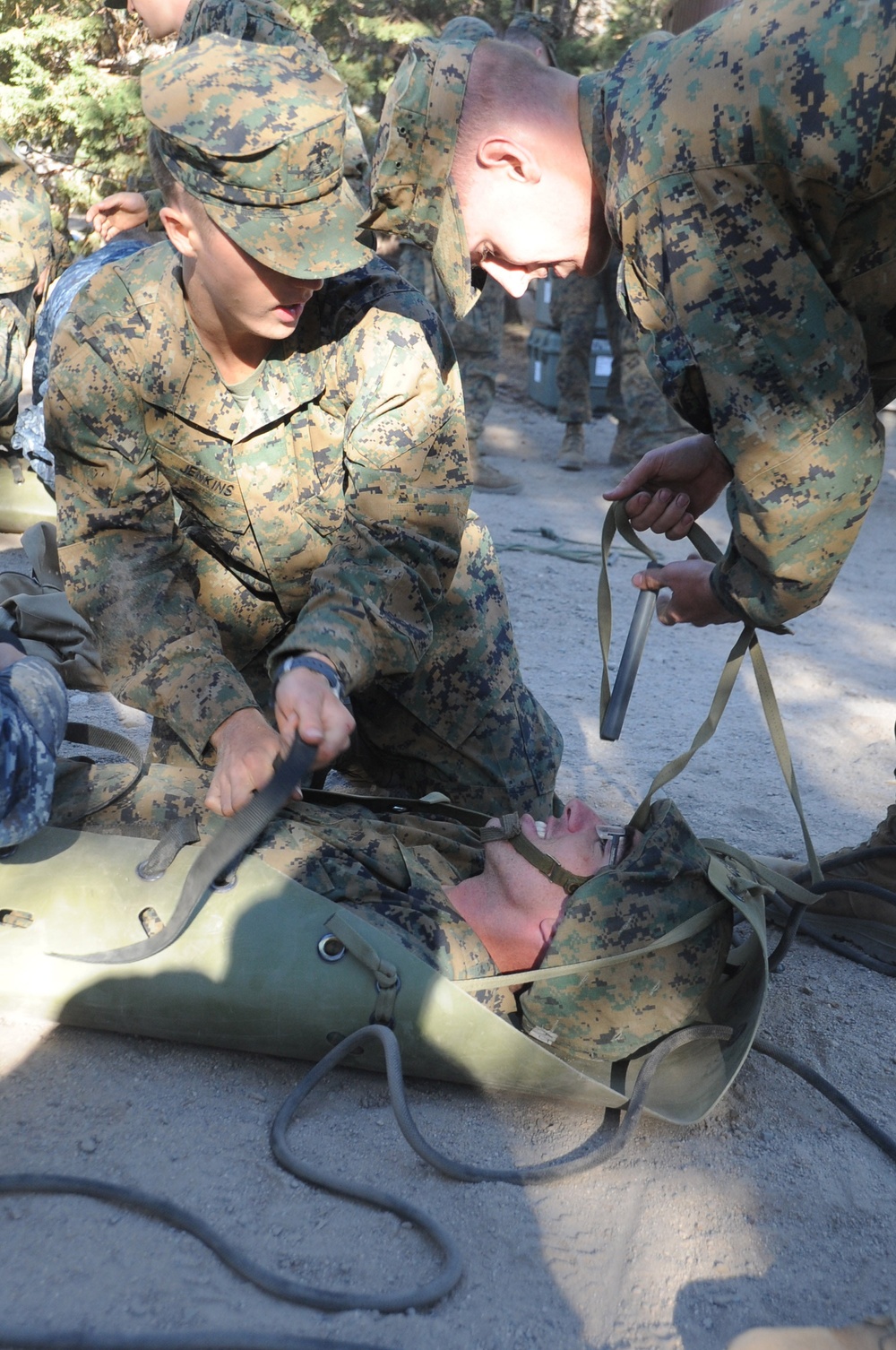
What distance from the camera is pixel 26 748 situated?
84.4 inches

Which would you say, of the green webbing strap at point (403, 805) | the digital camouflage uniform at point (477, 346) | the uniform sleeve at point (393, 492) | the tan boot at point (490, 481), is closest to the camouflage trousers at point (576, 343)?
the digital camouflage uniform at point (477, 346)

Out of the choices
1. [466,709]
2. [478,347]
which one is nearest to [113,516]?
[466,709]

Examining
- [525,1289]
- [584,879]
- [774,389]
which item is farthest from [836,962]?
[774,389]

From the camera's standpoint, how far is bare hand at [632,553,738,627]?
2.36 m

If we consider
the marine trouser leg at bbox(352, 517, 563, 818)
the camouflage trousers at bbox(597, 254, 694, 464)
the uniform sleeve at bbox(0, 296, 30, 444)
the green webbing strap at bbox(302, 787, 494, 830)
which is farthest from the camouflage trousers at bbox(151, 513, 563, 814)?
the camouflage trousers at bbox(597, 254, 694, 464)

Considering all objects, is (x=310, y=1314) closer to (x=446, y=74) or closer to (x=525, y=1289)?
(x=525, y=1289)

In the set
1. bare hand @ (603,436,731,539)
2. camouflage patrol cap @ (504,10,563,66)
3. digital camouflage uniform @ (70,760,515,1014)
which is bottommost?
digital camouflage uniform @ (70,760,515,1014)

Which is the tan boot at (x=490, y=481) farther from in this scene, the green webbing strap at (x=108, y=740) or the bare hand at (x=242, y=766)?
the bare hand at (x=242, y=766)

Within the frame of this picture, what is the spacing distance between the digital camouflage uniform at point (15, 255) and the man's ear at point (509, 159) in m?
3.54

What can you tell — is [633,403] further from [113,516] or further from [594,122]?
[594,122]

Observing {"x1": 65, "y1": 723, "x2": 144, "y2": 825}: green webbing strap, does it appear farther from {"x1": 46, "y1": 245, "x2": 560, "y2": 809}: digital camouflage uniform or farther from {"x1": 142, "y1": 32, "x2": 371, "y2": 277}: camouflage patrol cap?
{"x1": 142, "y1": 32, "x2": 371, "y2": 277}: camouflage patrol cap

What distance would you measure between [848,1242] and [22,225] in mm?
4971

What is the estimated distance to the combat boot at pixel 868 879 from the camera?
2748 millimetres

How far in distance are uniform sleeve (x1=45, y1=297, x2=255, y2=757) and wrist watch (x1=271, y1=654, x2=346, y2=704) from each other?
334 millimetres
